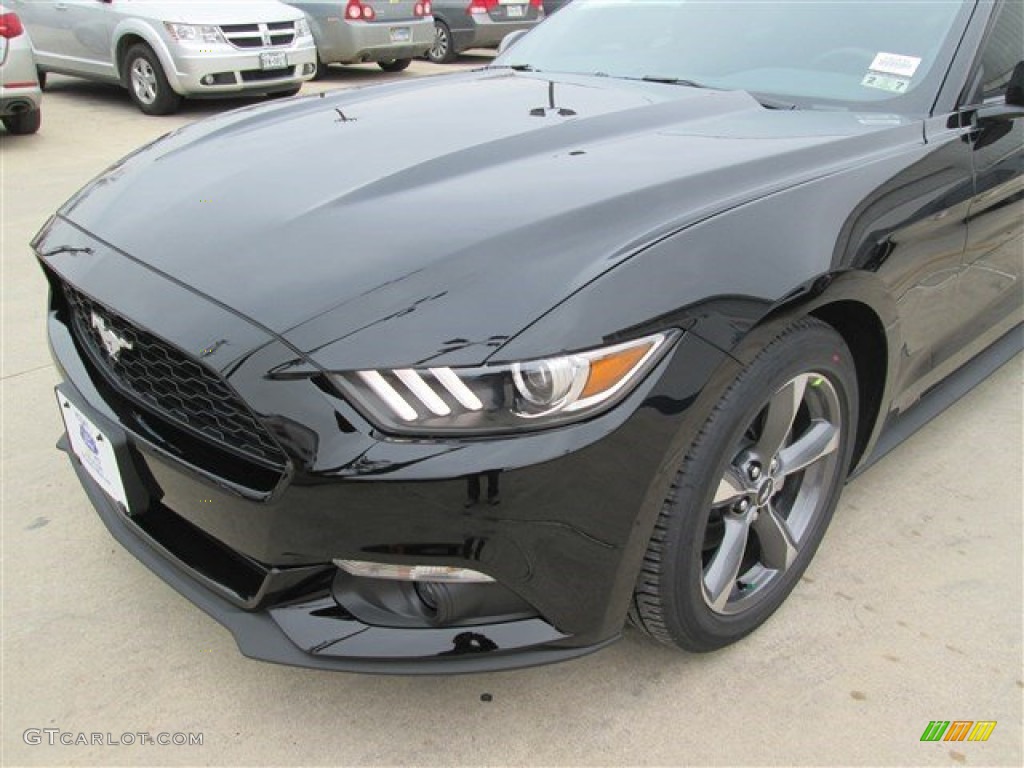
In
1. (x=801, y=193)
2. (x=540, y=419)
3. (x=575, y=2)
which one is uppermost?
(x=575, y=2)

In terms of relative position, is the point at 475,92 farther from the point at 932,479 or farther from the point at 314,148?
the point at 932,479

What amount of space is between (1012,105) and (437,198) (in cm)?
168

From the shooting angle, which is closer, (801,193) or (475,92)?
(801,193)

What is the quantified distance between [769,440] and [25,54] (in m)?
6.85

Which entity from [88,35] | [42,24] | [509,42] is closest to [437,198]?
[509,42]

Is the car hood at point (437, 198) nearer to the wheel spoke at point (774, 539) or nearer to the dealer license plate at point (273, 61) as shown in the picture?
the wheel spoke at point (774, 539)

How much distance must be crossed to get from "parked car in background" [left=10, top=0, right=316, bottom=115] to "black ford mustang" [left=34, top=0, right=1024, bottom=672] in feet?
20.5

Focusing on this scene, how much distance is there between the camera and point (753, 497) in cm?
190

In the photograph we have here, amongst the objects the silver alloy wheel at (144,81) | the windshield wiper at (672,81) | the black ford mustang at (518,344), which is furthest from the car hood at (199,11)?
the windshield wiper at (672,81)

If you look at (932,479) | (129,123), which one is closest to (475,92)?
(932,479)

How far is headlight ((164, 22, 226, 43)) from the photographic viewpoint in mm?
7832

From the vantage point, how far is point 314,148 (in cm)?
218

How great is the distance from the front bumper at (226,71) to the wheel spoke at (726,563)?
24.8 ft

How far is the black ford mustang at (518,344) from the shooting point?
1459 mm
